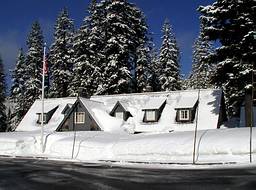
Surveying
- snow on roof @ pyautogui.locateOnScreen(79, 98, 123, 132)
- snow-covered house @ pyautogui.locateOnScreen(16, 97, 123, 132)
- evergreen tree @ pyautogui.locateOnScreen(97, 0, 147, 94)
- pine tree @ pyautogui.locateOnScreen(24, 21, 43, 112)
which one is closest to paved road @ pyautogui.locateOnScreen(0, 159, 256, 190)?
snow on roof @ pyautogui.locateOnScreen(79, 98, 123, 132)

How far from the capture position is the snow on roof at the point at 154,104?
4541cm

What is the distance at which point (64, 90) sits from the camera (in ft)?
209

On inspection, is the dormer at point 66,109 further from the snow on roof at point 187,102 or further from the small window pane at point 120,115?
the snow on roof at point 187,102

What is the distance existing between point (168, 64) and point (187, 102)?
60.3 ft

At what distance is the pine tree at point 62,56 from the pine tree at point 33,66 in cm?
237

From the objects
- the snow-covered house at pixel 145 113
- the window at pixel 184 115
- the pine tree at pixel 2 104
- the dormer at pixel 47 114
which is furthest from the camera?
the pine tree at pixel 2 104

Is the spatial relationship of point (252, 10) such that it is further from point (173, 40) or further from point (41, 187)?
point (173, 40)

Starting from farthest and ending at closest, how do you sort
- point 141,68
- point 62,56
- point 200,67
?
point 200,67 → point 62,56 → point 141,68

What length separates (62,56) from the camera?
63688 millimetres

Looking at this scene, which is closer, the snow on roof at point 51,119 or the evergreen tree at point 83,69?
the snow on roof at point 51,119

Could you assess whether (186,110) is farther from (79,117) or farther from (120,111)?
(79,117)

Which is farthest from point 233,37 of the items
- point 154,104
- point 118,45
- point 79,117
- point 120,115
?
point 118,45

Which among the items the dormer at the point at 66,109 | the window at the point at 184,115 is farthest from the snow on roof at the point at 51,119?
the window at the point at 184,115

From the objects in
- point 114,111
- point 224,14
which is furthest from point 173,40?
point 224,14
